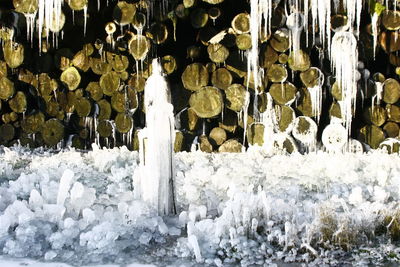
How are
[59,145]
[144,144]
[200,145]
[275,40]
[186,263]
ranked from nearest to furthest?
[186,263], [144,144], [275,40], [200,145], [59,145]

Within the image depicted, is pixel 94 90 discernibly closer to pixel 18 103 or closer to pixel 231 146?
pixel 18 103

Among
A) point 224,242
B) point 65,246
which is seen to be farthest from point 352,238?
point 65,246

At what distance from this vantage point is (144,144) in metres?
3.38

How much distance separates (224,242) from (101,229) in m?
0.75

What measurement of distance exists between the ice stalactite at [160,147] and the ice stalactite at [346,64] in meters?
3.38

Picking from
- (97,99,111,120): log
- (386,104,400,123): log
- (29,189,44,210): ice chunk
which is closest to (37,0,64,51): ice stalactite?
(97,99,111,120): log

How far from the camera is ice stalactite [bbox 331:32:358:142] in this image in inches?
232

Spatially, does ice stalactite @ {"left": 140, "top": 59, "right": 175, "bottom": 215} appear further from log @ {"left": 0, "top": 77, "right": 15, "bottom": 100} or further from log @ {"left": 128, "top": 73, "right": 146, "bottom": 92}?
log @ {"left": 0, "top": 77, "right": 15, "bottom": 100}

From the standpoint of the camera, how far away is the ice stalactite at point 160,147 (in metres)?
3.23

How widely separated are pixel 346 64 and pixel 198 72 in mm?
1904

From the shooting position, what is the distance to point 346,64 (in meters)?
5.91

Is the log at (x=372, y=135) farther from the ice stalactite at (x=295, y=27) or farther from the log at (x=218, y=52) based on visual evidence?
the log at (x=218, y=52)

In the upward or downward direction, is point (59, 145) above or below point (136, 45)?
below

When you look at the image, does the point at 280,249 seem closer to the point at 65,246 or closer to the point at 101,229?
the point at 101,229
